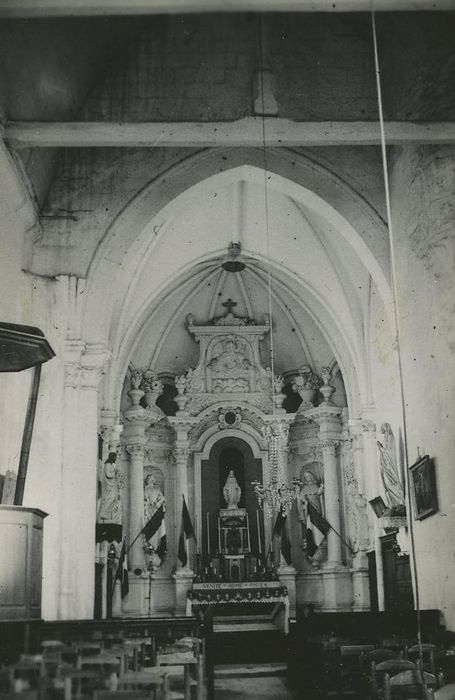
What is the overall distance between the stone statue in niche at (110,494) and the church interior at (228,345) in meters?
0.10

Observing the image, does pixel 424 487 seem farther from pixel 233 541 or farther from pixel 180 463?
pixel 180 463

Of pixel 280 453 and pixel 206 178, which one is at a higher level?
pixel 206 178

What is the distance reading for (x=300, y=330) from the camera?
19438 mm

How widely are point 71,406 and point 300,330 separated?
786cm

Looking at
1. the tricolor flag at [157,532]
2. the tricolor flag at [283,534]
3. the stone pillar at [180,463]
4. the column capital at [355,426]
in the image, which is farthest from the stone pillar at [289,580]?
the column capital at [355,426]

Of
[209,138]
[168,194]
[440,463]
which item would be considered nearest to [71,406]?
[168,194]

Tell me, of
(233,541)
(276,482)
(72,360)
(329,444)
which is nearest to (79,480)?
(72,360)

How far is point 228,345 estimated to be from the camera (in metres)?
19.6

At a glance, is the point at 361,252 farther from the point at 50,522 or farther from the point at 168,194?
the point at 50,522

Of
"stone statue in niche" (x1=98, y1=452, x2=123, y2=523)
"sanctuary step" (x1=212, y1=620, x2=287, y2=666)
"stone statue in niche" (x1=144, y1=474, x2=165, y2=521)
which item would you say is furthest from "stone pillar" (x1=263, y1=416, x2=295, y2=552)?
"sanctuary step" (x1=212, y1=620, x2=287, y2=666)

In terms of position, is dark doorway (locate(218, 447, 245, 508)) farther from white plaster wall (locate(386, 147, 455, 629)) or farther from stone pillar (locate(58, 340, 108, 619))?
white plaster wall (locate(386, 147, 455, 629))

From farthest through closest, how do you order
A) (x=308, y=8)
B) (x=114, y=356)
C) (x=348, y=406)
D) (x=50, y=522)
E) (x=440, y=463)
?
1. (x=348, y=406)
2. (x=114, y=356)
3. (x=50, y=522)
4. (x=440, y=463)
5. (x=308, y=8)

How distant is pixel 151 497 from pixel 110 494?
2664 mm

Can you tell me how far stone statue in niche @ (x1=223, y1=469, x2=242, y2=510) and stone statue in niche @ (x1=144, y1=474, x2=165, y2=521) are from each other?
139 centimetres
